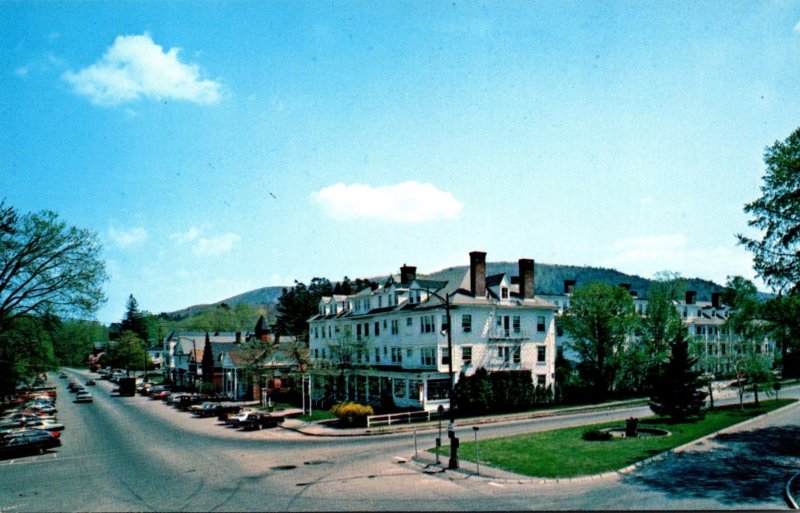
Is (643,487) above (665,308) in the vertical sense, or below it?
below

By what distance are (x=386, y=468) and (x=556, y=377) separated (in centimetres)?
3498

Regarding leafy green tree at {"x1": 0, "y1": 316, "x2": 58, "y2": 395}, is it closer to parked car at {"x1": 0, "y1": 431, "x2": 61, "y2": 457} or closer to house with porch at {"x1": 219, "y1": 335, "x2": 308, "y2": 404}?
parked car at {"x1": 0, "y1": 431, "x2": 61, "y2": 457}

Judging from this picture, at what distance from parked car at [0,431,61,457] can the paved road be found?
3.23ft

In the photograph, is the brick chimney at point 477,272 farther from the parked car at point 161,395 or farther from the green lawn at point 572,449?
the parked car at point 161,395

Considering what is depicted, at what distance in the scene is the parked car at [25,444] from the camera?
31391 mm

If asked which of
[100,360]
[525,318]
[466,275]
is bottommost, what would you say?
[100,360]

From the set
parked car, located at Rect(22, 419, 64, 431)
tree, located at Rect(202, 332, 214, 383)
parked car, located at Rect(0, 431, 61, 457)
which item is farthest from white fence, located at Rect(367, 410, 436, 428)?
tree, located at Rect(202, 332, 214, 383)

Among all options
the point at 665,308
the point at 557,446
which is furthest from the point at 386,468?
the point at 665,308

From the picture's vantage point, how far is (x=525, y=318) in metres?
52.0

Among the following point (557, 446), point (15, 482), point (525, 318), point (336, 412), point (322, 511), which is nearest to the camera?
point (322, 511)

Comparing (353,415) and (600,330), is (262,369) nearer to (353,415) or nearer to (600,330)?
(353,415)

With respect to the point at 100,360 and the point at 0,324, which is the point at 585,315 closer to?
the point at 0,324

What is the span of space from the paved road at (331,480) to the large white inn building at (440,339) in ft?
39.8

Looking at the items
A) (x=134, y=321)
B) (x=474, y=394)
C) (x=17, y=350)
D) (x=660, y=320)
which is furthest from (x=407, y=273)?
(x=134, y=321)
